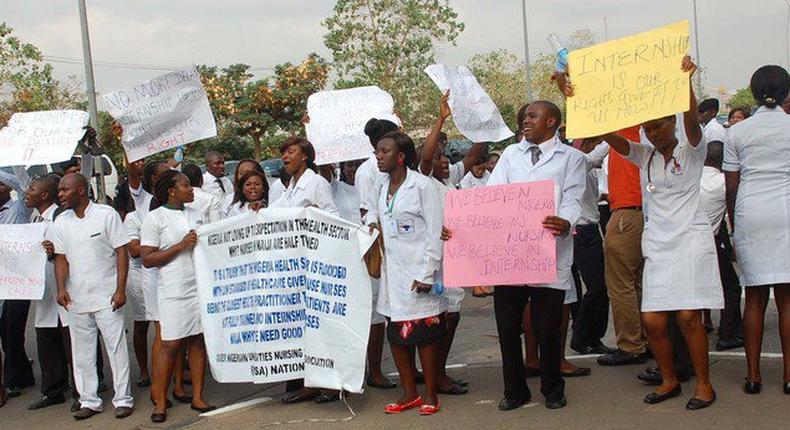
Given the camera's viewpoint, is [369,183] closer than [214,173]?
Yes

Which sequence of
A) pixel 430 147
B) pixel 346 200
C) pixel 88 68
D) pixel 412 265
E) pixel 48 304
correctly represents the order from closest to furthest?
pixel 412 265
pixel 430 147
pixel 48 304
pixel 346 200
pixel 88 68

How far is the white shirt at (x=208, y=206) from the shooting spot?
716cm

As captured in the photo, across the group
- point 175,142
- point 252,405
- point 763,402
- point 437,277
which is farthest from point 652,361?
point 175,142

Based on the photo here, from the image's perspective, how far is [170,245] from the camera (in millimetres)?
6344

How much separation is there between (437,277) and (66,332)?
318 cm

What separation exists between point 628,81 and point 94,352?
422cm

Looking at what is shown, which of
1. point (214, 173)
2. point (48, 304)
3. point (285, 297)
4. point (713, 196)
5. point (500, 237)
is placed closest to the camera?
point (500, 237)

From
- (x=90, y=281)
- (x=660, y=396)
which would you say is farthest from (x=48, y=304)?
(x=660, y=396)

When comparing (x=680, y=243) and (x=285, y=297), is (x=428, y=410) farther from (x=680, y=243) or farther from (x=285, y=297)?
(x=680, y=243)

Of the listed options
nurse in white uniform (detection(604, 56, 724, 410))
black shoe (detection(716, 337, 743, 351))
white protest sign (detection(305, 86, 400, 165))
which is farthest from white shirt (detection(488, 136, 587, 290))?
white protest sign (detection(305, 86, 400, 165))

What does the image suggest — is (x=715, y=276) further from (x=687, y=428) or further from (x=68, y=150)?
(x=68, y=150)

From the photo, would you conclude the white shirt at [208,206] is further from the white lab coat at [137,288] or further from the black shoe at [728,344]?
the black shoe at [728,344]

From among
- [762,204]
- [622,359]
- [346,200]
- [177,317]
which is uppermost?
[346,200]

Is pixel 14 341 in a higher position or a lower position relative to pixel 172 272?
lower
